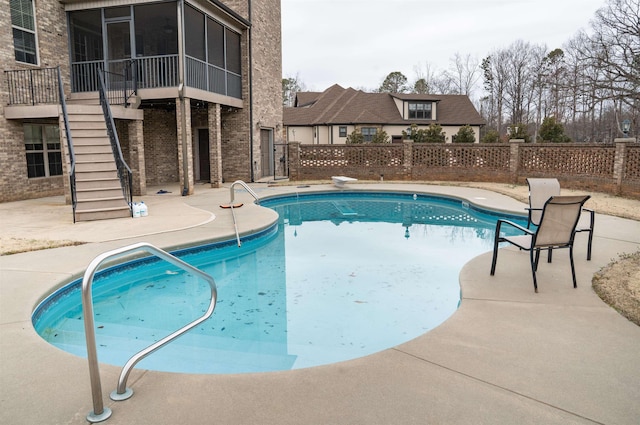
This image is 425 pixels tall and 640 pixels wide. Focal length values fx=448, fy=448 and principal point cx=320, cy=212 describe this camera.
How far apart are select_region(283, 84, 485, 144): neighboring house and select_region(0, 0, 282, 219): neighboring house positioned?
14349 mm

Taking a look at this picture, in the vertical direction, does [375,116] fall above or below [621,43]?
below

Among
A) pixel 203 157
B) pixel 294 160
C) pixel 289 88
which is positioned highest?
pixel 289 88

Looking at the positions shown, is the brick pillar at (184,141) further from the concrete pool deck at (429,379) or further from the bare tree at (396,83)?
the bare tree at (396,83)

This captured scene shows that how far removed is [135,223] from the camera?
870 cm

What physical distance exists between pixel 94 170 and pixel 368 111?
26064 mm

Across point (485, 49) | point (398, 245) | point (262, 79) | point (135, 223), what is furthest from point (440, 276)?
point (485, 49)

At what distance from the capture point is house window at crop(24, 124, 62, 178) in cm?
1211

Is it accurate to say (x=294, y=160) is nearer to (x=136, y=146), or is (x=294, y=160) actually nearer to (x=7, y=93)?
(x=136, y=146)

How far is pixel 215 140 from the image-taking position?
588 inches

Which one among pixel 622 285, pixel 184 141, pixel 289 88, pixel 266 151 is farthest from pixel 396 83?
pixel 622 285

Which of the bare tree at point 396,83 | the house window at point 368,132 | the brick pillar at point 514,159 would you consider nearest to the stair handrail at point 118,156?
the brick pillar at point 514,159

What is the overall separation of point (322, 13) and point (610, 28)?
19296 millimetres

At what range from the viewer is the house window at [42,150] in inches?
477

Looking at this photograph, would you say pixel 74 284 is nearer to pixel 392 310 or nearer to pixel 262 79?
pixel 392 310
